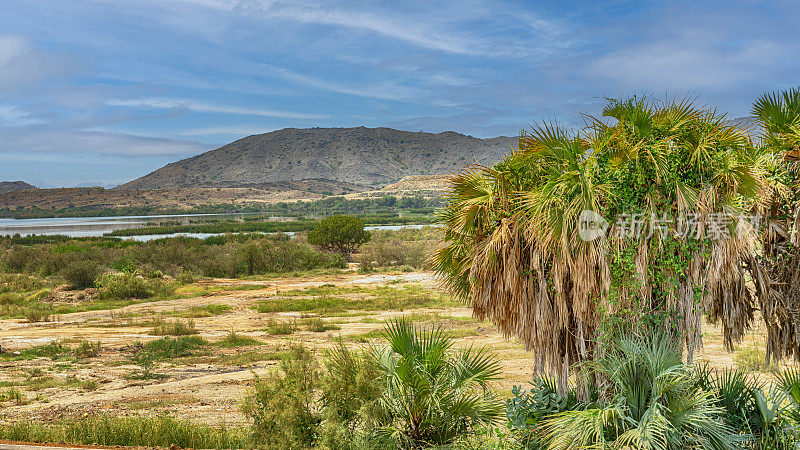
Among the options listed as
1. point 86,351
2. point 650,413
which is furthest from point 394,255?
point 650,413

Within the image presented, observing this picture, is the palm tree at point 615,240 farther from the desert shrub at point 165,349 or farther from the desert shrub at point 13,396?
the desert shrub at point 165,349

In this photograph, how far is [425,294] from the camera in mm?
31594

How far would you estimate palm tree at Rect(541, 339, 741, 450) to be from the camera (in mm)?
5715

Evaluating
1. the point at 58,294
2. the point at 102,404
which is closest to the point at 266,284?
the point at 58,294

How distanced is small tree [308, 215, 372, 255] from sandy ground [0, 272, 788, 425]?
22.0 m

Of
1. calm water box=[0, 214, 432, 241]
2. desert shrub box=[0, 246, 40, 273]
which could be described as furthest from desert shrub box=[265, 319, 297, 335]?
calm water box=[0, 214, 432, 241]

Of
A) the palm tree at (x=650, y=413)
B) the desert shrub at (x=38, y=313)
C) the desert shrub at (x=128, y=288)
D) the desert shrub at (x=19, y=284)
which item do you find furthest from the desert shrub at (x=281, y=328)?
the desert shrub at (x=19, y=284)

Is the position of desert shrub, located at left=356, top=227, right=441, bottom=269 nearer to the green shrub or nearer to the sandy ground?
the sandy ground

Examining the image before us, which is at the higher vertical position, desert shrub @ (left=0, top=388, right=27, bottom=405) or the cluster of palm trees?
the cluster of palm trees

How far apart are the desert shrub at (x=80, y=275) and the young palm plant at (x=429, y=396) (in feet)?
114

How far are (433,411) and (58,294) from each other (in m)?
33.0

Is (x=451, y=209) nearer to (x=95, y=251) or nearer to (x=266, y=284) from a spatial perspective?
(x=266, y=284)

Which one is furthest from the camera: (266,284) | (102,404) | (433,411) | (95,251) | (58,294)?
(95,251)

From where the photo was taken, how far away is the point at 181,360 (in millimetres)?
16828
